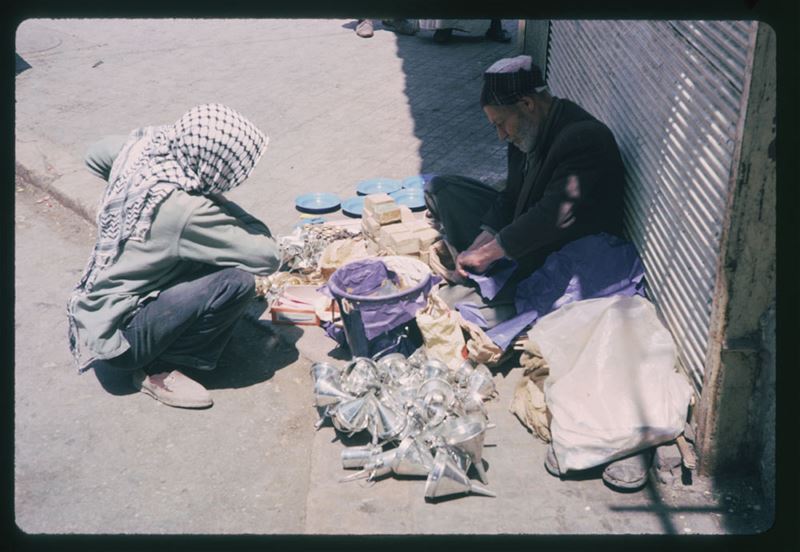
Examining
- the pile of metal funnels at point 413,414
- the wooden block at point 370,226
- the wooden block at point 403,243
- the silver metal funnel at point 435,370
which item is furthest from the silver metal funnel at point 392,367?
the wooden block at point 370,226

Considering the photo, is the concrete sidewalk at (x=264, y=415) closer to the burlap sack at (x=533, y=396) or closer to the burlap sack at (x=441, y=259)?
the burlap sack at (x=533, y=396)

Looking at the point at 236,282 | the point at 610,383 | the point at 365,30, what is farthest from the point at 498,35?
the point at 610,383

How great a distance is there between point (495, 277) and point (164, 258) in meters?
1.69

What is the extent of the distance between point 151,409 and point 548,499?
6.85 ft

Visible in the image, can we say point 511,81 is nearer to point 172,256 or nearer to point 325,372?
point 325,372

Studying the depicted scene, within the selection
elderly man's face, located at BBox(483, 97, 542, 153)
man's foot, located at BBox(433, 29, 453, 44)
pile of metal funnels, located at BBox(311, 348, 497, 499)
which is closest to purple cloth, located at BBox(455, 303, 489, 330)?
pile of metal funnels, located at BBox(311, 348, 497, 499)

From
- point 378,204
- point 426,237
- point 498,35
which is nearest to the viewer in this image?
point 426,237

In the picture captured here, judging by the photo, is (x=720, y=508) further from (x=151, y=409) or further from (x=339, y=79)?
(x=339, y=79)

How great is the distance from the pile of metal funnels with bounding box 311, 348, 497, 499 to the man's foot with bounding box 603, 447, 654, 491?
511mm

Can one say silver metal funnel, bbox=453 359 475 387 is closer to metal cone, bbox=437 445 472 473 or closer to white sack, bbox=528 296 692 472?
white sack, bbox=528 296 692 472

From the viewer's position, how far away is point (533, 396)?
3877 millimetres

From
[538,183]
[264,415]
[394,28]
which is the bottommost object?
[394,28]

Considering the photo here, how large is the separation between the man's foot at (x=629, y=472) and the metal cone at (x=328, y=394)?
4.04ft

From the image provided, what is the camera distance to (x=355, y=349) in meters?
4.35
